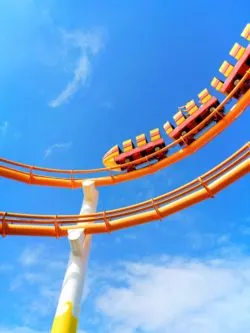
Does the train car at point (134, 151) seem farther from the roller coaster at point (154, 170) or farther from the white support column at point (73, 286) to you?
the white support column at point (73, 286)

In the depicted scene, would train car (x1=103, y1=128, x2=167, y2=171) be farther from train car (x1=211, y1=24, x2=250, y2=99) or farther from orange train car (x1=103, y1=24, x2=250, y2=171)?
train car (x1=211, y1=24, x2=250, y2=99)

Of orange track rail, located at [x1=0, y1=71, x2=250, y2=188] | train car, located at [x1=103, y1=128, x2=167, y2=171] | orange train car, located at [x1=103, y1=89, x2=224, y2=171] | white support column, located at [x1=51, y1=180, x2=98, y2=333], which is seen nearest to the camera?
white support column, located at [x1=51, y1=180, x2=98, y2=333]

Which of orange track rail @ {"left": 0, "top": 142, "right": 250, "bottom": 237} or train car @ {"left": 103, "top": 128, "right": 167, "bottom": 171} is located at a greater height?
train car @ {"left": 103, "top": 128, "right": 167, "bottom": 171}

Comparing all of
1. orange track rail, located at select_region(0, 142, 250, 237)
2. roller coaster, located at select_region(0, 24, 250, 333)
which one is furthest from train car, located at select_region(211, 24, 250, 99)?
orange track rail, located at select_region(0, 142, 250, 237)

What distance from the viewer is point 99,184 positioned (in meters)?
13.6

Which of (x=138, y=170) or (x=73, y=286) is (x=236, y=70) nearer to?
(x=138, y=170)

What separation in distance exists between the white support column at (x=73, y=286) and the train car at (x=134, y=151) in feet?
15.6

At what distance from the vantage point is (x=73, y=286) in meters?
8.78

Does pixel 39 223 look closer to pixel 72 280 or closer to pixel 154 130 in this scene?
pixel 72 280

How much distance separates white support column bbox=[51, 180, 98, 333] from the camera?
26.4 feet

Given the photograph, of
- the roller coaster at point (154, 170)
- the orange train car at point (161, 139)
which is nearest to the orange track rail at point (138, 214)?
the roller coaster at point (154, 170)

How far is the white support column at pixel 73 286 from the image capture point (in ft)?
26.4

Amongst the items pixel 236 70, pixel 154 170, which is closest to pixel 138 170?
pixel 154 170

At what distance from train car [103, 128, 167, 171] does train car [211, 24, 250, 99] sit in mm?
3168
